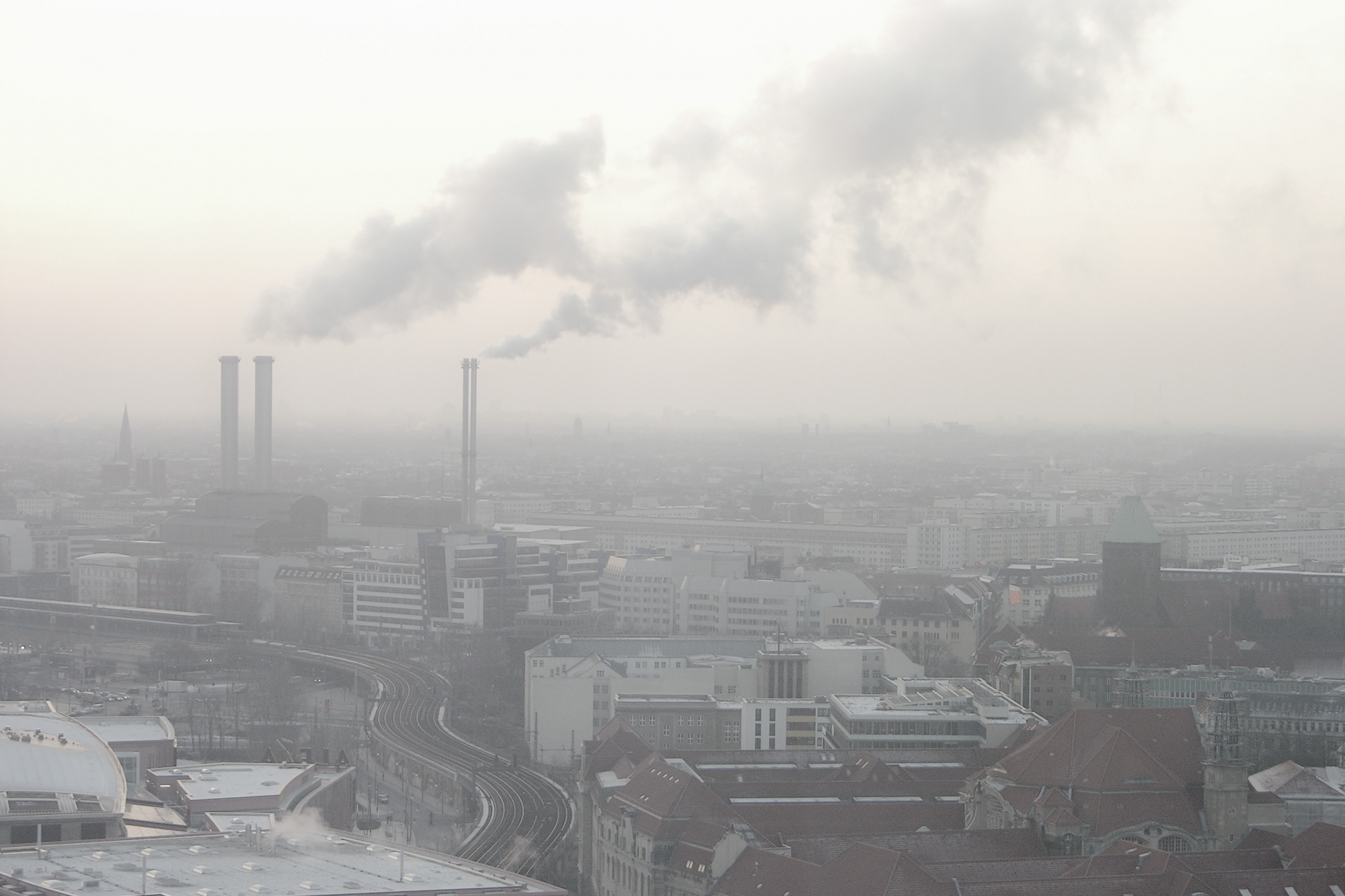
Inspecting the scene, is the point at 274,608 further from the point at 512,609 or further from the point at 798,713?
the point at 798,713

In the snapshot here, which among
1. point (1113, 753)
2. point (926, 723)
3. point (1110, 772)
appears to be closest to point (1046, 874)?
point (1110, 772)

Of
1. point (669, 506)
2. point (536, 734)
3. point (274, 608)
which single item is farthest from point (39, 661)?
point (669, 506)

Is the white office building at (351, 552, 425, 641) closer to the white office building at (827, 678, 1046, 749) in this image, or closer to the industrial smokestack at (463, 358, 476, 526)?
the industrial smokestack at (463, 358, 476, 526)

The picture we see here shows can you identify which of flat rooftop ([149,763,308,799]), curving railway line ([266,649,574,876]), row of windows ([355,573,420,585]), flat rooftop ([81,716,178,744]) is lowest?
curving railway line ([266,649,574,876])

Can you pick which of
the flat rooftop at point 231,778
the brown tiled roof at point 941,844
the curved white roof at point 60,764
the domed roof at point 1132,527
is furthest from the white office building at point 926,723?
the domed roof at point 1132,527

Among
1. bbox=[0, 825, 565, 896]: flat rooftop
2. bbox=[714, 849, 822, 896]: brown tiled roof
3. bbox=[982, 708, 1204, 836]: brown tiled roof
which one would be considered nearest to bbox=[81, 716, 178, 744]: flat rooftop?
bbox=[0, 825, 565, 896]: flat rooftop
